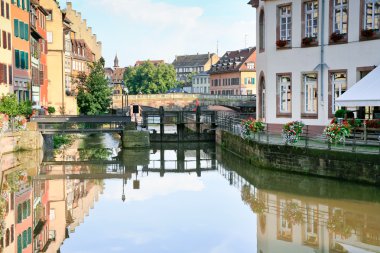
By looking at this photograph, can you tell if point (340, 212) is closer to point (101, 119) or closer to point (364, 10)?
point (364, 10)

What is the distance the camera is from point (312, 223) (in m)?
15.3

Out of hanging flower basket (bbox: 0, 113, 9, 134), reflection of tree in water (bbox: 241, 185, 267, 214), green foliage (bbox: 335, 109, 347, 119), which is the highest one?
green foliage (bbox: 335, 109, 347, 119)

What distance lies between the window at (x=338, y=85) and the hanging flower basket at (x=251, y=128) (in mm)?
3204

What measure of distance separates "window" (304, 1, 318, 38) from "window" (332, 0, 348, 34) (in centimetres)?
111

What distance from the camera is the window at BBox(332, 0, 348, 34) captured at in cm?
2569

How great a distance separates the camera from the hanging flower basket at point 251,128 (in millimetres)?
26672

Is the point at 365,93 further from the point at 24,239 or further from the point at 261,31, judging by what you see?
the point at 24,239

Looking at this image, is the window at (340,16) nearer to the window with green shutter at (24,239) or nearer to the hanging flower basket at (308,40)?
the hanging flower basket at (308,40)

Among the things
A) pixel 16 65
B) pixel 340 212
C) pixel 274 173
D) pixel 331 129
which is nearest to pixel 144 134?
pixel 16 65

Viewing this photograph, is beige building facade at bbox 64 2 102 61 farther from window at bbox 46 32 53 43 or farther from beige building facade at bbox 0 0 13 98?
beige building facade at bbox 0 0 13 98

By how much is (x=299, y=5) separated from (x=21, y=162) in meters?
14.4

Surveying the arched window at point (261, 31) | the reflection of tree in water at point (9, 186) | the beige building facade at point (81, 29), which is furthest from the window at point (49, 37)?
→ the reflection of tree in water at point (9, 186)

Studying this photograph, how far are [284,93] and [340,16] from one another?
4632 millimetres

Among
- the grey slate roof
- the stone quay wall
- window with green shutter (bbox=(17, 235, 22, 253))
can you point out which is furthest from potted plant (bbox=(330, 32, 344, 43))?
the grey slate roof
